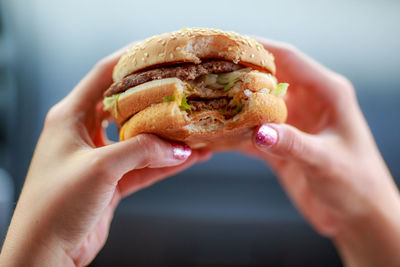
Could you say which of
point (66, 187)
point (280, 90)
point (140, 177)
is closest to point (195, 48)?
point (280, 90)

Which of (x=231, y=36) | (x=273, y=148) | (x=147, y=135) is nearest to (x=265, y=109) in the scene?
(x=273, y=148)

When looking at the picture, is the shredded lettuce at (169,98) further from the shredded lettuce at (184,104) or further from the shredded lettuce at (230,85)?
the shredded lettuce at (230,85)

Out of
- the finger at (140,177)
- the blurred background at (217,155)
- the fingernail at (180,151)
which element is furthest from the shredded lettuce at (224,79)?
the blurred background at (217,155)

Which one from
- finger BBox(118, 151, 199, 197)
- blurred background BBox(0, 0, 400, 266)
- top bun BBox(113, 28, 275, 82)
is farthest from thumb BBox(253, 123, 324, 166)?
blurred background BBox(0, 0, 400, 266)

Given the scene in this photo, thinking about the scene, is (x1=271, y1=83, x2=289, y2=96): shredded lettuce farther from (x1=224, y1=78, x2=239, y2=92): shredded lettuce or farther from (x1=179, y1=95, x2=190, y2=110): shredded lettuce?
(x1=179, y1=95, x2=190, y2=110): shredded lettuce

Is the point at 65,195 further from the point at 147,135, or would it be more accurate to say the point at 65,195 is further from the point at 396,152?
the point at 396,152

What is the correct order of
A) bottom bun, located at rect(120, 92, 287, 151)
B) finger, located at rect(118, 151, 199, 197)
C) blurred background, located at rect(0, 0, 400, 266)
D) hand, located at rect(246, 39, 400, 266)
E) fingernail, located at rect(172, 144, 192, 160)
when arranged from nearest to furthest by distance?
bottom bun, located at rect(120, 92, 287, 151) → fingernail, located at rect(172, 144, 192, 160) → hand, located at rect(246, 39, 400, 266) → finger, located at rect(118, 151, 199, 197) → blurred background, located at rect(0, 0, 400, 266)

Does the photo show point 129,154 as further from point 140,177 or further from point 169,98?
point 140,177
